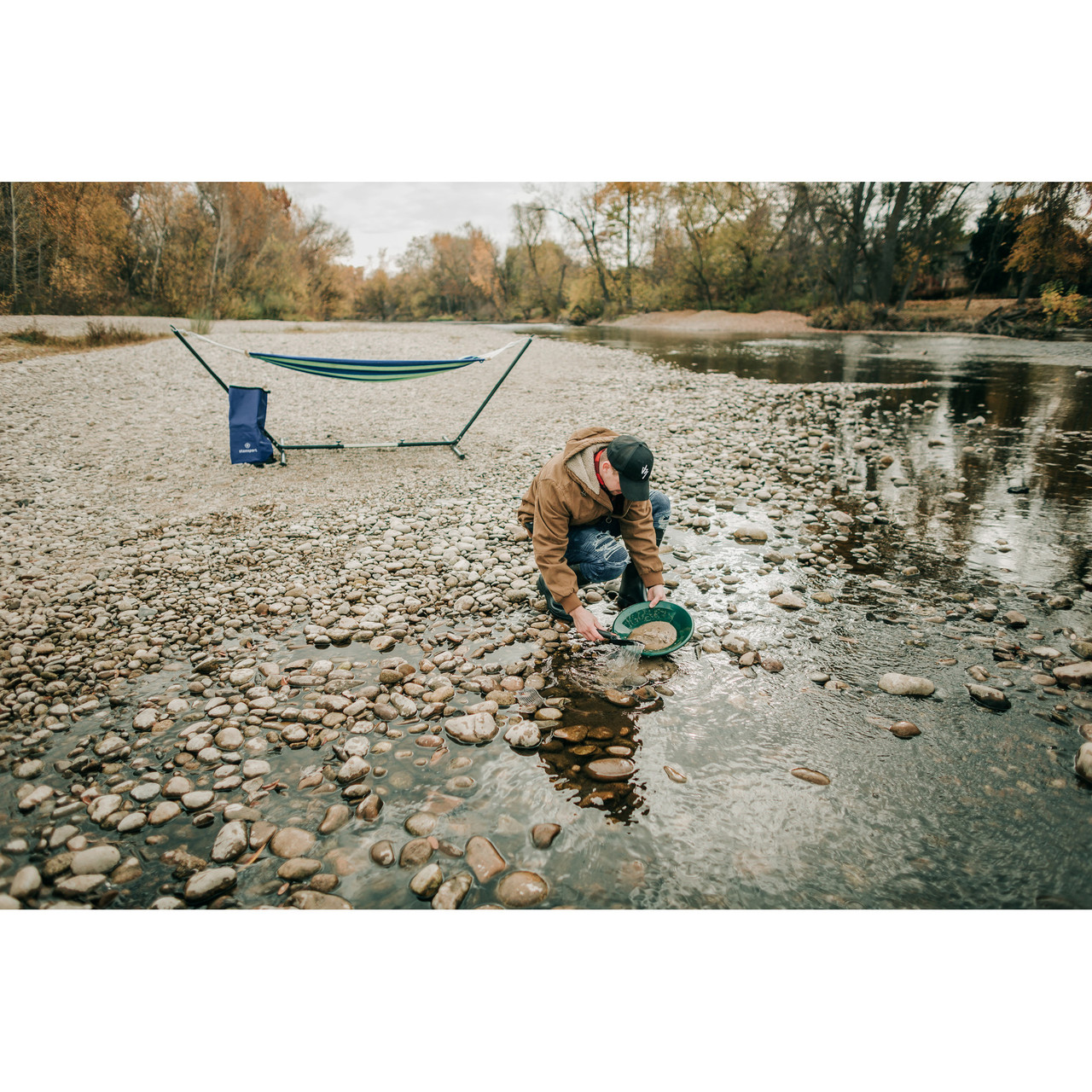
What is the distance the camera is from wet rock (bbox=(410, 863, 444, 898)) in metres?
1.60

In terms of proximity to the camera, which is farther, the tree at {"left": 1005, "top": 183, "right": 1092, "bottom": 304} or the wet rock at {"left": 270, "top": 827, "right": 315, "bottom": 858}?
the tree at {"left": 1005, "top": 183, "right": 1092, "bottom": 304}

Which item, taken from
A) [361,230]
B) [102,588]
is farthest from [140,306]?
[102,588]

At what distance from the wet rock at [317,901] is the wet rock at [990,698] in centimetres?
232

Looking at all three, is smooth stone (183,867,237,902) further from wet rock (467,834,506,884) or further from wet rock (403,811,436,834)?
Answer: wet rock (467,834,506,884)

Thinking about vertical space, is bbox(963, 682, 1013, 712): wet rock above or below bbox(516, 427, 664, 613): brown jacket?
below

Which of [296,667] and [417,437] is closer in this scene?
[296,667]

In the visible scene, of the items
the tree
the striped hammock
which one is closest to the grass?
the striped hammock

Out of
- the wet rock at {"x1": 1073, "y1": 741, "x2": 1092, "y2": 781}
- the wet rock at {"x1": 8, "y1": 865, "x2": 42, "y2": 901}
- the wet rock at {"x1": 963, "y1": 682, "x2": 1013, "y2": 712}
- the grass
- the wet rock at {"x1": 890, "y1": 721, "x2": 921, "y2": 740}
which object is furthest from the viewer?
the grass

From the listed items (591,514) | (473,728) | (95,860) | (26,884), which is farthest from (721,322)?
(26,884)

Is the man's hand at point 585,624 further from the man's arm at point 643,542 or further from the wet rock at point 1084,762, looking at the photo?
the wet rock at point 1084,762

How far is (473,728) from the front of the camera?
2.13 metres

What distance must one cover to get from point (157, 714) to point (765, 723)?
7.62ft

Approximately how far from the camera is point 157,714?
221 cm

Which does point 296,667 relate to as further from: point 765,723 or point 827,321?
point 827,321
